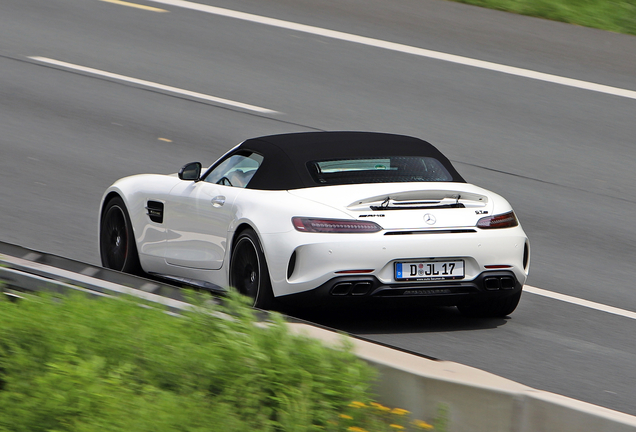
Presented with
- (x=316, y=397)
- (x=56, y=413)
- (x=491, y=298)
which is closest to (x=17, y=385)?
(x=56, y=413)

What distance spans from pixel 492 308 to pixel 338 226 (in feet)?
5.07

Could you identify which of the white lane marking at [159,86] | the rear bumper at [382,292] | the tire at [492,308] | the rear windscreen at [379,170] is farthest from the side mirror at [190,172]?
the white lane marking at [159,86]

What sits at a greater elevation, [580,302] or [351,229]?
[351,229]

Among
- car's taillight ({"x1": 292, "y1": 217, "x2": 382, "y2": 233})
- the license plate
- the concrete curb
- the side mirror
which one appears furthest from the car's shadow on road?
the concrete curb

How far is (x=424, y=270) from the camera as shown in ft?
23.1

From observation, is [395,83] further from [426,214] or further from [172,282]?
[426,214]

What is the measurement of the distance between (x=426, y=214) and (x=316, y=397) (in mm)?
2429

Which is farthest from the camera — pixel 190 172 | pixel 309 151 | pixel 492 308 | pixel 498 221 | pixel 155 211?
pixel 155 211

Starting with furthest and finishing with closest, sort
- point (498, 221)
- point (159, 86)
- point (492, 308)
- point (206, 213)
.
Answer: point (159, 86) < point (206, 213) < point (492, 308) < point (498, 221)

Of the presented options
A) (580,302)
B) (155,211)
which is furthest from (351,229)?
(580,302)

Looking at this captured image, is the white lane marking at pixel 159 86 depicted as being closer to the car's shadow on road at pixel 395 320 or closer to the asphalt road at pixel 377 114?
the asphalt road at pixel 377 114

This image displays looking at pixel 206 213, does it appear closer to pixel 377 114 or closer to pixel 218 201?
pixel 218 201

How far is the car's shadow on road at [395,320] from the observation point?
7500 millimetres

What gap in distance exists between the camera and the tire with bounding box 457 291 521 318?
7.74 metres
